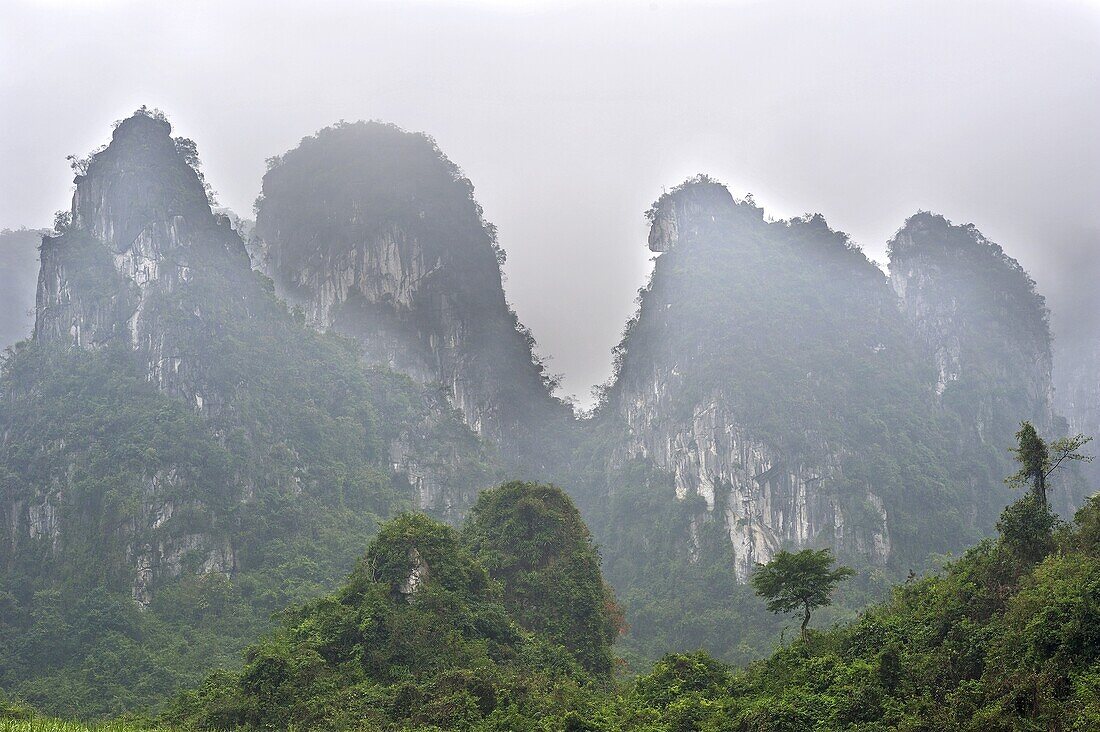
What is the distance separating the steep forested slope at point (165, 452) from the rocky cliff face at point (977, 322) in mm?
37397

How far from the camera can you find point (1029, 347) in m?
73.9

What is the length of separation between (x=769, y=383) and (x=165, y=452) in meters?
39.1

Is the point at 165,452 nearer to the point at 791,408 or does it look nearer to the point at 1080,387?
the point at 791,408

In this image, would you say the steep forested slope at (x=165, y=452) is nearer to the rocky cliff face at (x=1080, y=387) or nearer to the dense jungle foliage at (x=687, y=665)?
the dense jungle foliage at (x=687, y=665)

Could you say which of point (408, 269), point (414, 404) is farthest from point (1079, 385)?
point (408, 269)

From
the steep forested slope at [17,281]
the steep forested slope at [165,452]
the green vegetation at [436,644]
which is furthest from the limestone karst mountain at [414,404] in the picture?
the steep forested slope at [17,281]

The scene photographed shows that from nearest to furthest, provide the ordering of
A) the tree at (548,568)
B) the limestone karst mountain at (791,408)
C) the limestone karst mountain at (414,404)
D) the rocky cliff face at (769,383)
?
the tree at (548,568) < the limestone karst mountain at (414,404) < the limestone karst mountain at (791,408) < the rocky cliff face at (769,383)

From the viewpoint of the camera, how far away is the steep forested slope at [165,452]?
134 ft

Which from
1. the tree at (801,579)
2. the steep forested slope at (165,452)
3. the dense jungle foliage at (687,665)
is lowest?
the dense jungle foliage at (687,665)

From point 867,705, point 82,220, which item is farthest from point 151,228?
point 867,705

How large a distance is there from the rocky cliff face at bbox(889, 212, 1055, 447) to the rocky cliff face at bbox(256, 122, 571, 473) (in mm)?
31493

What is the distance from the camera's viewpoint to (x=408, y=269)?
258 feet

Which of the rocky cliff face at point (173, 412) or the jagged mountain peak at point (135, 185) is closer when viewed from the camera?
the rocky cliff face at point (173, 412)

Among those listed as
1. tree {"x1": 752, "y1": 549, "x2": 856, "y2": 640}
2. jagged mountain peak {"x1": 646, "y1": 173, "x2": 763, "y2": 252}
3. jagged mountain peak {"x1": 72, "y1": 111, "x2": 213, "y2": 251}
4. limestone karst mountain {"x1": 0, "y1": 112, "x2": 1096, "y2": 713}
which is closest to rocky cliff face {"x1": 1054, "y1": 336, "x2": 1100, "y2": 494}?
limestone karst mountain {"x1": 0, "y1": 112, "x2": 1096, "y2": 713}
